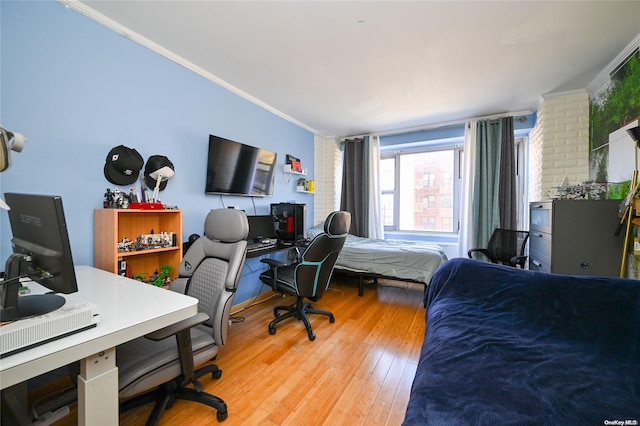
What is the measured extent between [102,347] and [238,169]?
233 cm

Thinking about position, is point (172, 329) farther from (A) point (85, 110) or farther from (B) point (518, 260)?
(B) point (518, 260)

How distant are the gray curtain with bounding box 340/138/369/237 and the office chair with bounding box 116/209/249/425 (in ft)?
10.7

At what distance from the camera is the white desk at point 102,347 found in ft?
2.36

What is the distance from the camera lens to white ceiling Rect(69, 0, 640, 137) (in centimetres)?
177

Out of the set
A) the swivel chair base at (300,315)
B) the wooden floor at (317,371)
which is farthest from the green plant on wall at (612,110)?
the swivel chair base at (300,315)

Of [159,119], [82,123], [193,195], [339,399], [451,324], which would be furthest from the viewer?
[193,195]

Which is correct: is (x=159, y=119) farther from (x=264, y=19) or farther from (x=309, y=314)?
(x=309, y=314)

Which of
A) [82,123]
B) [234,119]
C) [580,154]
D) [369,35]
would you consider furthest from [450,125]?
[82,123]

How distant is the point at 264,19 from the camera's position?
187cm

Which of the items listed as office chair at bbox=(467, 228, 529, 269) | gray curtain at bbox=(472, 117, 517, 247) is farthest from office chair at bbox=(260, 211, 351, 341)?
gray curtain at bbox=(472, 117, 517, 247)

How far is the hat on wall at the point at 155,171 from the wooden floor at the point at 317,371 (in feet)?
5.09

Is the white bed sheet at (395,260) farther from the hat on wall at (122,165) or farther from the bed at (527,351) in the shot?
the hat on wall at (122,165)

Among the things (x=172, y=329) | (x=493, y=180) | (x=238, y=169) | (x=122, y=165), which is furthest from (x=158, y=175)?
(x=493, y=180)

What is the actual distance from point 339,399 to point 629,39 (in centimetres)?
361
